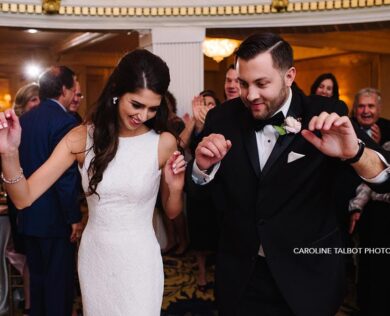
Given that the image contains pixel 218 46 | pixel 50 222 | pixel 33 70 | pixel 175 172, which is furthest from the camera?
pixel 33 70

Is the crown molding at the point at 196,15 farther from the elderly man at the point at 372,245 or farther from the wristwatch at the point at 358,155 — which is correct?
the wristwatch at the point at 358,155

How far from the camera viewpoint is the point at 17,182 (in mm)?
1777

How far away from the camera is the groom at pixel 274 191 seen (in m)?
1.65

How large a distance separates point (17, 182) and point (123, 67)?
62cm

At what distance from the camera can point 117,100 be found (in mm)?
2070

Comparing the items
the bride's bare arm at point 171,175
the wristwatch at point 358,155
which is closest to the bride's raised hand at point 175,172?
the bride's bare arm at point 171,175

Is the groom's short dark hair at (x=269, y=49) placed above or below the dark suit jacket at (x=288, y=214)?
above

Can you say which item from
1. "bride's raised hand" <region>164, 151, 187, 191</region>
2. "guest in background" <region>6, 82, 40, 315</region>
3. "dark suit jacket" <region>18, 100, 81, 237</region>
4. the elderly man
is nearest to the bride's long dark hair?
"bride's raised hand" <region>164, 151, 187, 191</region>

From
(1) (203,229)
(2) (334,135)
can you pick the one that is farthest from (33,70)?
(2) (334,135)

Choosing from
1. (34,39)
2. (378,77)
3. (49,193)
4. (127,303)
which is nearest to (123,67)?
(127,303)

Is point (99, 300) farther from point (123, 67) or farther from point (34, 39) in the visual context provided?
point (34, 39)

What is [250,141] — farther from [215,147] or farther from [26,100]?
[26,100]

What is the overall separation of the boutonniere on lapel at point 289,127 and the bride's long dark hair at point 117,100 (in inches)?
21.6

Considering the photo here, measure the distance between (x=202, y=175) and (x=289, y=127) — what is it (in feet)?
1.12
